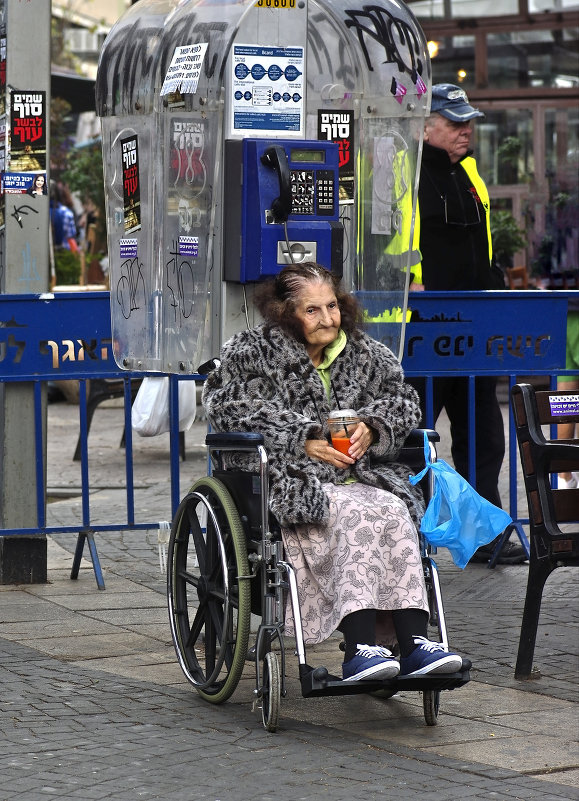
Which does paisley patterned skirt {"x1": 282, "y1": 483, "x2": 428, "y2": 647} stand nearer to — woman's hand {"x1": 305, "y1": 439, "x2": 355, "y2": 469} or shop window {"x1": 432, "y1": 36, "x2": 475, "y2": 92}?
woman's hand {"x1": 305, "y1": 439, "x2": 355, "y2": 469}

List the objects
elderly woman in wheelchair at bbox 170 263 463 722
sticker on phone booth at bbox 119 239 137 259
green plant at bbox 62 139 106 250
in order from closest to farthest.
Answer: elderly woman in wheelchair at bbox 170 263 463 722
sticker on phone booth at bbox 119 239 137 259
green plant at bbox 62 139 106 250

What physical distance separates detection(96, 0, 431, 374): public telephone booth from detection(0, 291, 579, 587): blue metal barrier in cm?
25

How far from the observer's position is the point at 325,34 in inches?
246

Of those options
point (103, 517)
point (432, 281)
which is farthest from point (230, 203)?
point (103, 517)

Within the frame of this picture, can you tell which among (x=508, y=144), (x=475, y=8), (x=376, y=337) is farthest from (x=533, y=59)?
(x=376, y=337)

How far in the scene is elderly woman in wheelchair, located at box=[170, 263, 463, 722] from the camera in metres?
4.52

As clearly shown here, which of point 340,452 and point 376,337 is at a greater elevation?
point 376,337

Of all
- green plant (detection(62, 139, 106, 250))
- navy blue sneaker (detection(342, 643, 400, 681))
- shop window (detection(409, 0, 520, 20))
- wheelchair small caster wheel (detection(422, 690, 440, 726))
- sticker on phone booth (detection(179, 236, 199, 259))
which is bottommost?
wheelchair small caster wheel (detection(422, 690, 440, 726))

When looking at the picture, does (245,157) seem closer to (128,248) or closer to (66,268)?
(128,248)

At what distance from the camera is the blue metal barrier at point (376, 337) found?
259 inches

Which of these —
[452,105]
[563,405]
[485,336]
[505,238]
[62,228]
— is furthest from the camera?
[62,228]

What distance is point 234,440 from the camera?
467cm

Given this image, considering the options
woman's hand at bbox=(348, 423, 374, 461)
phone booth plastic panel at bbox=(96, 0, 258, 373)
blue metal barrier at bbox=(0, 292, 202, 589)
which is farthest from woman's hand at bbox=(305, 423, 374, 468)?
blue metal barrier at bbox=(0, 292, 202, 589)

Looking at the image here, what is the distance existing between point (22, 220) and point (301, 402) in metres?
2.27
